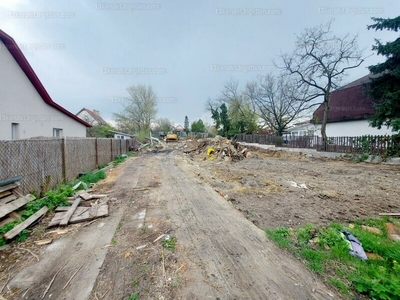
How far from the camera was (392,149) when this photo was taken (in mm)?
11125

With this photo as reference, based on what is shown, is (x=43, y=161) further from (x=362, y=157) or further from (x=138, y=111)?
(x=138, y=111)

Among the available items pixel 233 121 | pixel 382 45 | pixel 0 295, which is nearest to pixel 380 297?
pixel 0 295

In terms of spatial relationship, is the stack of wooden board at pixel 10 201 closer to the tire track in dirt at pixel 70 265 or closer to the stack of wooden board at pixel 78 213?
the stack of wooden board at pixel 78 213

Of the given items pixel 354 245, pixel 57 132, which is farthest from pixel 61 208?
pixel 57 132

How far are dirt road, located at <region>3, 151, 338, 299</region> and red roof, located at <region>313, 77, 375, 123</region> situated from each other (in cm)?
2107

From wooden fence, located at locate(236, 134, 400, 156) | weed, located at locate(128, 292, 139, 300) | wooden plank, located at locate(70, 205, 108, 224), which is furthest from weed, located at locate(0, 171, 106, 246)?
wooden fence, located at locate(236, 134, 400, 156)

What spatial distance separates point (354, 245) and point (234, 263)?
1923mm

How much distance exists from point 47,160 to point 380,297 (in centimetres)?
739

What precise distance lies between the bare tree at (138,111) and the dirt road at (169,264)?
1338 inches

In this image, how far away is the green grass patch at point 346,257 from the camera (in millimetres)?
1948

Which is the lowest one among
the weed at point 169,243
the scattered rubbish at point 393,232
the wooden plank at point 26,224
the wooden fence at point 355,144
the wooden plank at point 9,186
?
the scattered rubbish at point 393,232

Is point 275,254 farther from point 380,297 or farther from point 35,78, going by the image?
point 35,78

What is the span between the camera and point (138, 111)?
35938 mm

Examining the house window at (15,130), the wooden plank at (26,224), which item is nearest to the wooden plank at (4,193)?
the wooden plank at (26,224)
